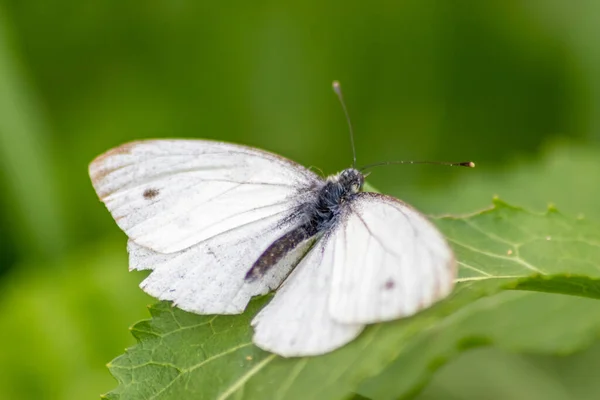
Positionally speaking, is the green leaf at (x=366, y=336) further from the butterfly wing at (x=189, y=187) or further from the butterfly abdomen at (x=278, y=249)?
the butterfly wing at (x=189, y=187)

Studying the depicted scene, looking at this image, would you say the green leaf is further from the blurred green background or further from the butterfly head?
the blurred green background

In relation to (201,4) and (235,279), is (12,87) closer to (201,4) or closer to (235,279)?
(201,4)

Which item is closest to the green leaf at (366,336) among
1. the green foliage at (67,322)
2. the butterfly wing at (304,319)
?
the butterfly wing at (304,319)

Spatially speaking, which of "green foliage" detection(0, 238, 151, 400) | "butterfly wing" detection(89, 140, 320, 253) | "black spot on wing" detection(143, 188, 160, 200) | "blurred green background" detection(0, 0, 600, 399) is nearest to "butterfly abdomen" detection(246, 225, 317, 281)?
"butterfly wing" detection(89, 140, 320, 253)

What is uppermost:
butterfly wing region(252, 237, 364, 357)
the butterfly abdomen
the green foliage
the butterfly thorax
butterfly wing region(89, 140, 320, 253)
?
butterfly wing region(89, 140, 320, 253)

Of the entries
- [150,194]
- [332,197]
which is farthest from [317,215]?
[150,194]

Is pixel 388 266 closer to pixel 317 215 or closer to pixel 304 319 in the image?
pixel 304 319
